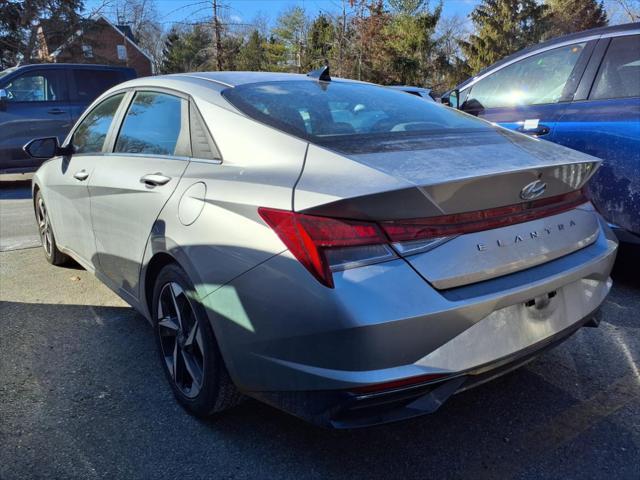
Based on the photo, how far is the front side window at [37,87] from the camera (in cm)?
871

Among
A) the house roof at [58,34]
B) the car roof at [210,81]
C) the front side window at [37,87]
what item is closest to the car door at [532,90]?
the car roof at [210,81]

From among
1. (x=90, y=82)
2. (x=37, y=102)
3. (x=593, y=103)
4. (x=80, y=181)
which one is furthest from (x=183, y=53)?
(x=593, y=103)

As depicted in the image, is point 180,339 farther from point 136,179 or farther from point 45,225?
point 45,225

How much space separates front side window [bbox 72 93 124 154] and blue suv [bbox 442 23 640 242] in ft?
9.69

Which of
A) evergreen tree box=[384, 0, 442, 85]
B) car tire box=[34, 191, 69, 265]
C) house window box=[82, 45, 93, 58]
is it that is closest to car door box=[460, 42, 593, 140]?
car tire box=[34, 191, 69, 265]

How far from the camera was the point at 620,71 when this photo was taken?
12.0 ft

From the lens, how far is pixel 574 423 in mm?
2297

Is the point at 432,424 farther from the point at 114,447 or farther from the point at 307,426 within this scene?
the point at 114,447

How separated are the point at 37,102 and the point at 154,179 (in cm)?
776

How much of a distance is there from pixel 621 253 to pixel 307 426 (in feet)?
8.64

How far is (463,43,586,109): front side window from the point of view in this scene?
404 centimetres

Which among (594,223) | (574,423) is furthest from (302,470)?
(594,223)

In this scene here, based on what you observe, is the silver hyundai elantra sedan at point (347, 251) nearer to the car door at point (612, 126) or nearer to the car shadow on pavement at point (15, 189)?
the car door at point (612, 126)

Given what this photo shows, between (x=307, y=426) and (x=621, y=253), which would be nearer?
(x=307, y=426)
